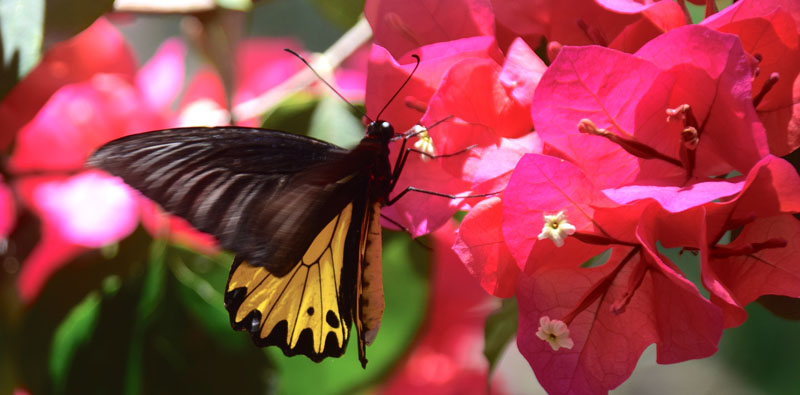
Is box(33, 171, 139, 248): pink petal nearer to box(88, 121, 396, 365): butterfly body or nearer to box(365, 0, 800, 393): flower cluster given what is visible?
box(88, 121, 396, 365): butterfly body

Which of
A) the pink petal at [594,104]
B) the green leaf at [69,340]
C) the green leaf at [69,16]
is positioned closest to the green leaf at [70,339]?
the green leaf at [69,340]

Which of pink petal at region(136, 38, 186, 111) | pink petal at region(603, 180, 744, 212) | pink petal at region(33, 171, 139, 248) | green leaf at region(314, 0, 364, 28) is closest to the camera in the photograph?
pink petal at region(603, 180, 744, 212)

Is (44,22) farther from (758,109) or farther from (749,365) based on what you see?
(749,365)

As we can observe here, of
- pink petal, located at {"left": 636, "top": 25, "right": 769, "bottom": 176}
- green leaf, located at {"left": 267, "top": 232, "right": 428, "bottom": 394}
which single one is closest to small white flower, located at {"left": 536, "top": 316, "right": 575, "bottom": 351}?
pink petal, located at {"left": 636, "top": 25, "right": 769, "bottom": 176}

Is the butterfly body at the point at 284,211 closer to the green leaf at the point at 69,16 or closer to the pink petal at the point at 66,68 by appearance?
the green leaf at the point at 69,16

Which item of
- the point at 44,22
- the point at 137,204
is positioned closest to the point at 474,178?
the point at 44,22

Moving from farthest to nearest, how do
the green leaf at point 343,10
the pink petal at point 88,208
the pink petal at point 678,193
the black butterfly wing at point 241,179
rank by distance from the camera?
the pink petal at point 88,208, the green leaf at point 343,10, the black butterfly wing at point 241,179, the pink petal at point 678,193

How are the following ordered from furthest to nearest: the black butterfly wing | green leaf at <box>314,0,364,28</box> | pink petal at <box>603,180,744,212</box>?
green leaf at <box>314,0,364,28</box> → the black butterfly wing → pink petal at <box>603,180,744,212</box>
